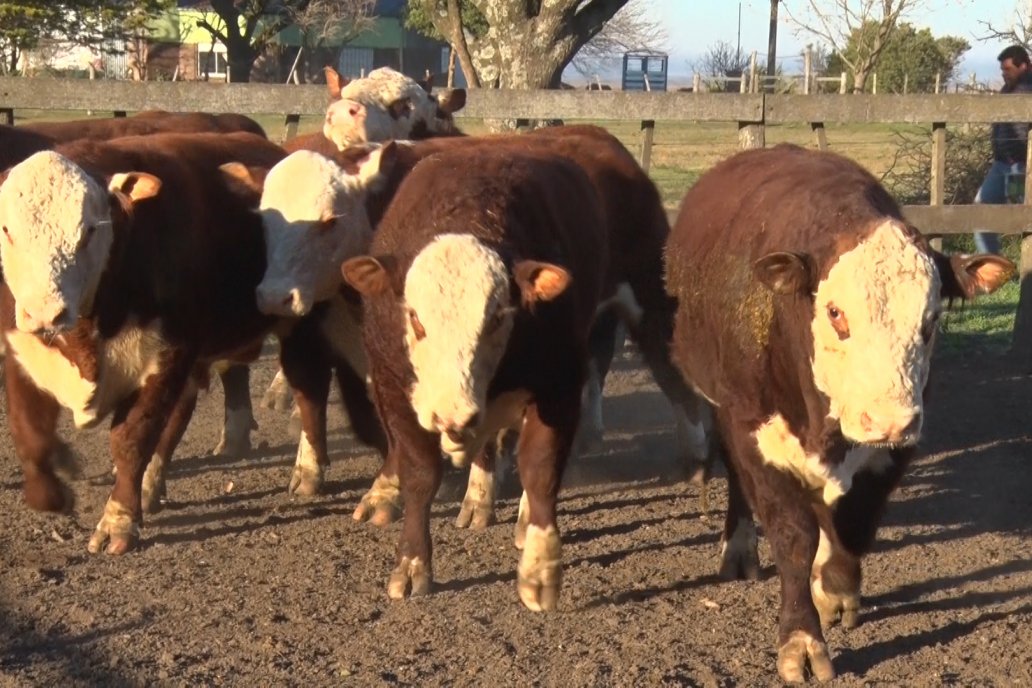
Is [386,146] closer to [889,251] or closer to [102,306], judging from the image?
[102,306]

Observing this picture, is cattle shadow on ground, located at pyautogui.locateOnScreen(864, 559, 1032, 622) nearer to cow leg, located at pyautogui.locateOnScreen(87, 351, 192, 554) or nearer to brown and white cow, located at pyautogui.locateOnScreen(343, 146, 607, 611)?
brown and white cow, located at pyautogui.locateOnScreen(343, 146, 607, 611)

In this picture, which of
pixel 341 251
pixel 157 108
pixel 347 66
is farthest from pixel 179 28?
pixel 341 251

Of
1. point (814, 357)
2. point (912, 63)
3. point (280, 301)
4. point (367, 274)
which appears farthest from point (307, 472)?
point (912, 63)

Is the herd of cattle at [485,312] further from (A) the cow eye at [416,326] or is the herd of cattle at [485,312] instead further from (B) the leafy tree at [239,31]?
(B) the leafy tree at [239,31]

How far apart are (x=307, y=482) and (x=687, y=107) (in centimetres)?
457

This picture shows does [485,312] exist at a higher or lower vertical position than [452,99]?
lower

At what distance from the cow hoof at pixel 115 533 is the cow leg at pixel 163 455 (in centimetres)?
59

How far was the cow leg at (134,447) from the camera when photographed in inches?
254

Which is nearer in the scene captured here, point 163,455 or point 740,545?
point 740,545

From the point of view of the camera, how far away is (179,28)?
62969 millimetres

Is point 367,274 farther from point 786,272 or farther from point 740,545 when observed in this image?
point 740,545

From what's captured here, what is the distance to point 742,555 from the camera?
6.17 meters

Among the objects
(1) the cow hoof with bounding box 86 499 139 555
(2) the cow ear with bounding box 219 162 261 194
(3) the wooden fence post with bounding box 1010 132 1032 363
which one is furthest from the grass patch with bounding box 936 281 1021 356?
(1) the cow hoof with bounding box 86 499 139 555

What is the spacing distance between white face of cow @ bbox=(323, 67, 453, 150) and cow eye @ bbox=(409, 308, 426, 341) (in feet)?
10.5
